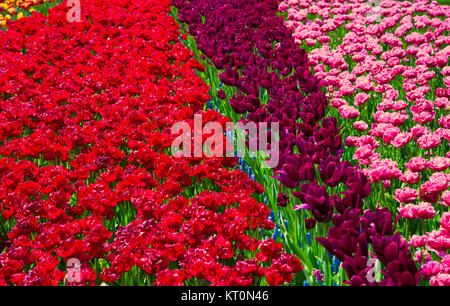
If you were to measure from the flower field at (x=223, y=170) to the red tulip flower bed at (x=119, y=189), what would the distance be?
1 cm

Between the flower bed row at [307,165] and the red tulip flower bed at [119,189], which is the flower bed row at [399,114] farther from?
the red tulip flower bed at [119,189]

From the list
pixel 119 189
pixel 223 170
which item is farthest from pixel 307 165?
pixel 119 189

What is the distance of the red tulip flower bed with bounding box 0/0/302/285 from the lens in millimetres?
2502

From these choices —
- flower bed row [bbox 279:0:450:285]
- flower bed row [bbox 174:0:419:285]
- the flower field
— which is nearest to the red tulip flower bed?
the flower field

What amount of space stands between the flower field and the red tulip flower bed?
0.01m

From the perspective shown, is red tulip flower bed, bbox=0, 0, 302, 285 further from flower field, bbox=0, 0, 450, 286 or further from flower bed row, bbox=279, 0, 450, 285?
flower bed row, bbox=279, 0, 450, 285

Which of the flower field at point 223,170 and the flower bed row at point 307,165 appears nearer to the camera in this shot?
the flower bed row at point 307,165

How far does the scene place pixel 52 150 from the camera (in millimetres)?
3770

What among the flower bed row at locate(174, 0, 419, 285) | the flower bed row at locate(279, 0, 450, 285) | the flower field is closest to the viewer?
the flower bed row at locate(174, 0, 419, 285)

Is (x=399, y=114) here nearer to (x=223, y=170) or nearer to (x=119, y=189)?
(x=223, y=170)

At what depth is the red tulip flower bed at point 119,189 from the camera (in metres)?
2.50

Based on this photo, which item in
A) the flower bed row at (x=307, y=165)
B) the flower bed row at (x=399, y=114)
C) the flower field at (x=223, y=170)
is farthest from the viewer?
the flower bed row at (x=399, y=114)

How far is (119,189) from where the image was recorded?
3186mm

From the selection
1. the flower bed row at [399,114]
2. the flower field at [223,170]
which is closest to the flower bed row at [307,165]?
the flower field at [223,170]
